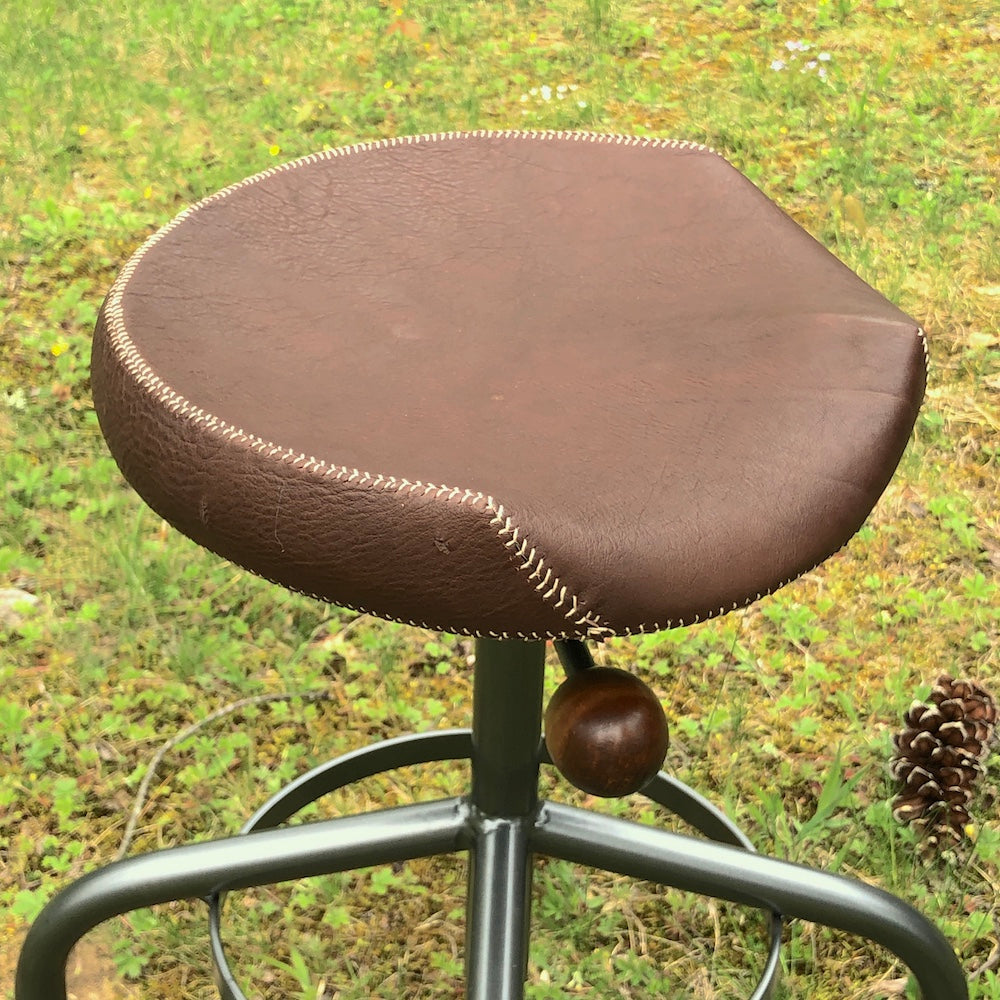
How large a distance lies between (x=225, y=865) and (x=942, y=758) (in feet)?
2.56

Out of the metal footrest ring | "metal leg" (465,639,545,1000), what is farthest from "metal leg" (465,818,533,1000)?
the metal footrest ring

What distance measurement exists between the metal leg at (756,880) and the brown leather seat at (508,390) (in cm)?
39

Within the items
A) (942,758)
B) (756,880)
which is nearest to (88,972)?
(756,880)

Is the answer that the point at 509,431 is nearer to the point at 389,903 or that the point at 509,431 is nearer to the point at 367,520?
the point at 367,520

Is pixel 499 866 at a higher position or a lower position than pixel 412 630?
higher

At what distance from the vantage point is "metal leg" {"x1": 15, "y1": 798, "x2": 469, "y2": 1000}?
106 centimetres

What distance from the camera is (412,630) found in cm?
171

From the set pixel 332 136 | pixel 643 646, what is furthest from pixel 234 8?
pixel 643 646

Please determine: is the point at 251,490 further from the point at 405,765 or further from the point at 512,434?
the point at 405,765

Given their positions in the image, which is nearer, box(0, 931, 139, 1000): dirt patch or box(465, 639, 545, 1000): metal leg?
box(465, 639, 545, 1000): metal leg

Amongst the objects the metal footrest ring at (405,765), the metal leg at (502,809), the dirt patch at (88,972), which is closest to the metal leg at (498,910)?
the metal leg at (502,809)

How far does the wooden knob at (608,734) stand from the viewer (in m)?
0.87

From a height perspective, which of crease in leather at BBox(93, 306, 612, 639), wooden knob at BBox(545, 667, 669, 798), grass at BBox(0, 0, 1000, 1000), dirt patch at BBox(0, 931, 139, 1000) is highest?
crease in leather at BBox(93, 306, 612, 639)

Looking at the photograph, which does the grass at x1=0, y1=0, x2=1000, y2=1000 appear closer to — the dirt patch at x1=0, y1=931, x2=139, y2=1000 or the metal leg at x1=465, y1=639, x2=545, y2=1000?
the dirt patch at x1=0, y1=931, x2=139, y2=1000
